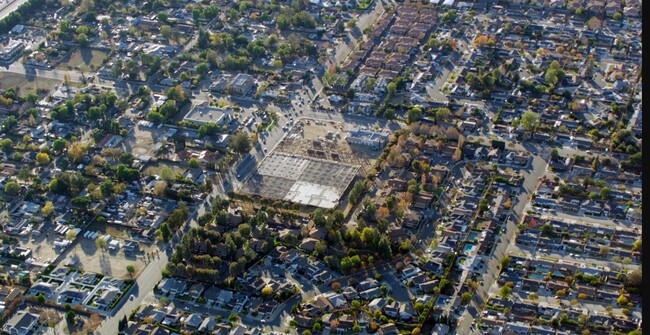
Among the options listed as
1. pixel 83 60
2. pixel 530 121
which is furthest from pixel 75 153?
pixel 530 121

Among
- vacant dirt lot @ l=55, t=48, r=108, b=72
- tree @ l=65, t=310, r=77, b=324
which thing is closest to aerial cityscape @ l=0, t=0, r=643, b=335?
tree @ l=65, t=310, r=77, b=324

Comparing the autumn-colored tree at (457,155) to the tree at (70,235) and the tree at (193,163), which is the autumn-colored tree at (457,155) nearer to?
the tree at (193,163)

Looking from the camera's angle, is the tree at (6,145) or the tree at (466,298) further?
the tree at (6,145)

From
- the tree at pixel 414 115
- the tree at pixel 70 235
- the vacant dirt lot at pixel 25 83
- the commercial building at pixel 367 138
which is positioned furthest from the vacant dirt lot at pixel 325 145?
the vacant dirt lot at pixel 25 83

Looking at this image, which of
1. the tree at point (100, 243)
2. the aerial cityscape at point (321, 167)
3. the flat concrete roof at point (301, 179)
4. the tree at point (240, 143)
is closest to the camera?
the aerial cityscape at point (321, 167)

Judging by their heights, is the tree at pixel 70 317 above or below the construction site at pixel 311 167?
below

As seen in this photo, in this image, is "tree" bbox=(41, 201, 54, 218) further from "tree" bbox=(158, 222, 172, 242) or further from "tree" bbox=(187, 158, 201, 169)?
"tree" bbox=(187, 158, 201, 169)

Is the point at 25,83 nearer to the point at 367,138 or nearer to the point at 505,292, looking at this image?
the point at 367,138

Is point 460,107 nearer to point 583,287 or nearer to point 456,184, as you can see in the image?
point 456,184
